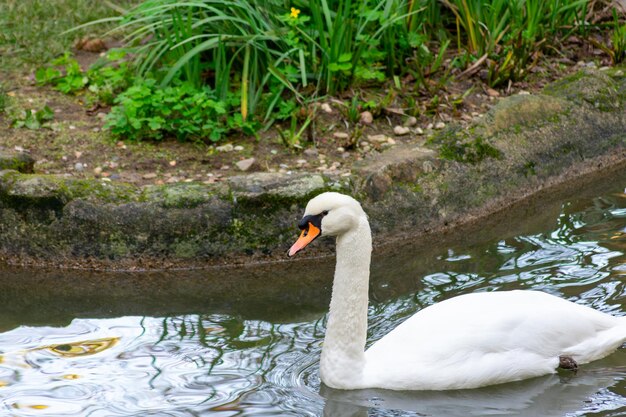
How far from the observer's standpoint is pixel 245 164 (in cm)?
630

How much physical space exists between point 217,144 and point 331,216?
2508 mm

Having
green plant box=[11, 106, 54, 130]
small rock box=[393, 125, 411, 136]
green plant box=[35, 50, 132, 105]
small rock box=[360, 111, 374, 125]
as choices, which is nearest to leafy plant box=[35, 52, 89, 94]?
green plant box=[35, 50, 132, 105]

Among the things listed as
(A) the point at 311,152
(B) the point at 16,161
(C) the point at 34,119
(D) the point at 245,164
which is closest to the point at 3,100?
(C) the point at 34,119

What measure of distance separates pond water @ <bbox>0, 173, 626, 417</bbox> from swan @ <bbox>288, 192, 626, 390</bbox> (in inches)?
3.2

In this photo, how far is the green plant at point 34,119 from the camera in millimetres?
6879

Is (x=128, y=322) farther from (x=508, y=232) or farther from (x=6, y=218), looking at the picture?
(x=508, y=232)

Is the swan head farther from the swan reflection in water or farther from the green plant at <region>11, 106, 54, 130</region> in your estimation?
the green plant at <region>11, 106, 54, 130</region>

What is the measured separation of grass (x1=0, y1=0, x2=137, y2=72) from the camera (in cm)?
795

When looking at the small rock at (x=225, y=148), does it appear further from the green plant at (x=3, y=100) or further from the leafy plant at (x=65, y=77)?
the green plant at (x=3, y=100)

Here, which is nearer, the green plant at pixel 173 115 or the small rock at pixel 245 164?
the small rock at pixel 245 164

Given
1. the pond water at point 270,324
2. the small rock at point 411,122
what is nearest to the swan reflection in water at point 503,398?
the pond water at point 270,324

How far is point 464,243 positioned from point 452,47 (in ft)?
8.05

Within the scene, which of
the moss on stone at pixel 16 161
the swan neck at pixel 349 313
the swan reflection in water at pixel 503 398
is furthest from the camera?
the moss on stone at pixel 16 161

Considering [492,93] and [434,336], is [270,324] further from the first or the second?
[492,93]
